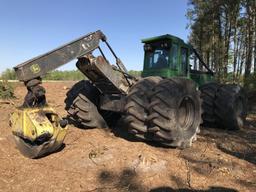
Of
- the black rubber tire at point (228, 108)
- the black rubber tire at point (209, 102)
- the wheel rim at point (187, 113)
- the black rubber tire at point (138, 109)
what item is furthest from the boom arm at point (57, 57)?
the black rubber tire at point (228, 108)

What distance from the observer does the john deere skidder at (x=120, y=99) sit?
223 inches

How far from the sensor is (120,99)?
7.17m

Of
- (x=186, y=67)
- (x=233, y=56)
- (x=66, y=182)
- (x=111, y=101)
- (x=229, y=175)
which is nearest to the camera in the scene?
(x=66, y=182)

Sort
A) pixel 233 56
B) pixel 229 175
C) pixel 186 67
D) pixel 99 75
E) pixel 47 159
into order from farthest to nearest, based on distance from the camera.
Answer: pixel 233 56 < pixel 186 67 < pixel 99 75 < pixel 47 159 < pixel 229 175

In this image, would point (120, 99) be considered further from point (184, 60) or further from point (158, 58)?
point (184, 60)

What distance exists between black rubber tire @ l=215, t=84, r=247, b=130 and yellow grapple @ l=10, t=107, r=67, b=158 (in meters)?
4.65

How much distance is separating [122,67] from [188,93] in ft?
5.54

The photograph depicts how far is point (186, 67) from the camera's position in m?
8.30

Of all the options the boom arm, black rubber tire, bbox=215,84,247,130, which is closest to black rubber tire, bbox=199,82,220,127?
black rubber tire, bbox=215,84,247,130

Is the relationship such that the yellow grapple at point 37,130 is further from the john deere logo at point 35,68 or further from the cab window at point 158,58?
the cab window at point 158,58

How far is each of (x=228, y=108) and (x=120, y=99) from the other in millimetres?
3292

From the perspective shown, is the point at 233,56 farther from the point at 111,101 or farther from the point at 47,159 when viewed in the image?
the point at 47,159

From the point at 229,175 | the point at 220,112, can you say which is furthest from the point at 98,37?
the point at 220,112

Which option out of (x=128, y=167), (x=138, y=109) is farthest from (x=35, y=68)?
(x=128, y=167)
